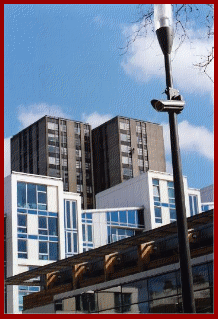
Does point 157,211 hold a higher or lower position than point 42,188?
lower

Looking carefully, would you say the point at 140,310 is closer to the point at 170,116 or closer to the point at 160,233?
the point at 160,233

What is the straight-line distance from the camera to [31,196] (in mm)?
50188

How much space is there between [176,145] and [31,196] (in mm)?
43485

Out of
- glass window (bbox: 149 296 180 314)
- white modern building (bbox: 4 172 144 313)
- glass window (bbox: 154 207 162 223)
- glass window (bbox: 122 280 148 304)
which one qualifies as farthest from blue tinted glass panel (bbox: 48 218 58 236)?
glass window (bbox: 149 296 180 314)

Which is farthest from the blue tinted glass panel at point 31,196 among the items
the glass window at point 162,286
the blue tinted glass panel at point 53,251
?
the glass window at point 162,286

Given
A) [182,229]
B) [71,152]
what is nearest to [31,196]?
[182,229]

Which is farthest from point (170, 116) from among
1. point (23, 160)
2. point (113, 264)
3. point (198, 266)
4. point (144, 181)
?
point (23, 160)

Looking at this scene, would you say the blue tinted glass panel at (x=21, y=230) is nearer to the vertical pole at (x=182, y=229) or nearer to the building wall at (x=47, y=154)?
the vertical pole at (x=182, y=229)

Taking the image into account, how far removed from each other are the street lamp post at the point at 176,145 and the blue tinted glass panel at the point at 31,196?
42.5 metres

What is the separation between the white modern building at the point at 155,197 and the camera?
188 feet

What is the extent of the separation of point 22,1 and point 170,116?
8.17 ft

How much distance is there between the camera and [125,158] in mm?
96812

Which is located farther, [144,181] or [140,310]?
[144,181]

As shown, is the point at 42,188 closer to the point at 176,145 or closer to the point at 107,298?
the point at 107,298
